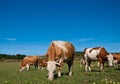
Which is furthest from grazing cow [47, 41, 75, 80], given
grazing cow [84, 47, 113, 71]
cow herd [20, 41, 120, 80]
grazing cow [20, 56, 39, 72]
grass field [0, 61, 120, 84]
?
grazing cow [20, 56, 39, 72]

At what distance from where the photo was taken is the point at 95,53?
97.7 feet

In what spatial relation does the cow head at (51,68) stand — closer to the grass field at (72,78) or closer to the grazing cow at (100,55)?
the grass field at (72,78)

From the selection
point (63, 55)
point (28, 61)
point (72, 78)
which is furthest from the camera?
point (28, 61)

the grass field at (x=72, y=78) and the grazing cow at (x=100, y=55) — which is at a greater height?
the grazing cow at (x=100, y=55)

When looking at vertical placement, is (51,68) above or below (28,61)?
below

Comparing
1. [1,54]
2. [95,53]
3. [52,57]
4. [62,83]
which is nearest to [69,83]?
[62,83]

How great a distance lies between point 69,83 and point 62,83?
1.74 feet

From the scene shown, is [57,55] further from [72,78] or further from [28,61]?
[28,61]

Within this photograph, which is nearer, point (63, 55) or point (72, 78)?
point (72, 78)

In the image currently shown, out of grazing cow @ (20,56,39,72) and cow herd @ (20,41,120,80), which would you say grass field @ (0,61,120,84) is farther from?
grazing cow @ (20,56,39,72)

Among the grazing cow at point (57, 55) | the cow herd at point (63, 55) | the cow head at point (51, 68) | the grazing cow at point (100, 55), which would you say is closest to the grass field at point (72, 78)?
the cow head at point (51, 68)

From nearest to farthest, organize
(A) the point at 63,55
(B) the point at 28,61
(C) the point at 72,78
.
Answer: (C) the point at 72,78 < (A) the point at 63,55 < (B) the point at 28,61

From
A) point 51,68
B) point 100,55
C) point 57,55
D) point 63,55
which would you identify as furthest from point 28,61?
point 51,68

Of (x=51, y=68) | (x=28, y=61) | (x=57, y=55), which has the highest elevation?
(x=28, y=61)
